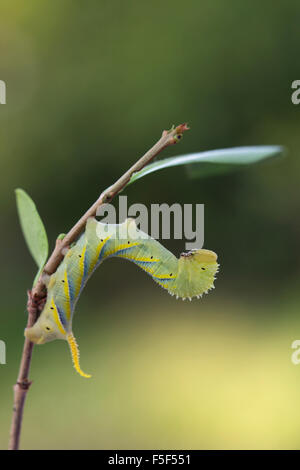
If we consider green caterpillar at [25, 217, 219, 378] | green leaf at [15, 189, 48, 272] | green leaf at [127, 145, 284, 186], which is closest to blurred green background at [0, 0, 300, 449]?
green caterpillar at [25, 217, 219, 378]

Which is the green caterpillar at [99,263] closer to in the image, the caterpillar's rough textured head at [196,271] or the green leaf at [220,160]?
the caterpillar's rough textured head at [196,271]

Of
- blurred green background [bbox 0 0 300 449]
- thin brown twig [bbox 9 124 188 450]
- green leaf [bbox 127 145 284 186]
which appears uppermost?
blurred green background [bbox 0 0 300 449]

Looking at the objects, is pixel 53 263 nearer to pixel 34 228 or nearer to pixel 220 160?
pixel 34 228

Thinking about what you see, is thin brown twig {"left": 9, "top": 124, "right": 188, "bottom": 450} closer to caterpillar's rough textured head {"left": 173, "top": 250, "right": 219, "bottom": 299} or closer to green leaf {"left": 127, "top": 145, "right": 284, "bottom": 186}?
green leaf {"left": 127, "top": 145, "right": 284, "bottom": 186}

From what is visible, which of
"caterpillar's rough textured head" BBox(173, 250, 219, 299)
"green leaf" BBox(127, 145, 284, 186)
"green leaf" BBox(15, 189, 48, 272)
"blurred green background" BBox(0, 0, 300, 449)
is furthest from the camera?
"blurred green background" BBox(0, 0, 300, 449)

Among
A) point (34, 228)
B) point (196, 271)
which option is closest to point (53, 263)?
point (34, 228)

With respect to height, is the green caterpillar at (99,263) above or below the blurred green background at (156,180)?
below

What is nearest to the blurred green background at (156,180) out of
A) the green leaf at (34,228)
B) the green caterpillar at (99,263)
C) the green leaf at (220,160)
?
the green caterpillar at (99,263)
